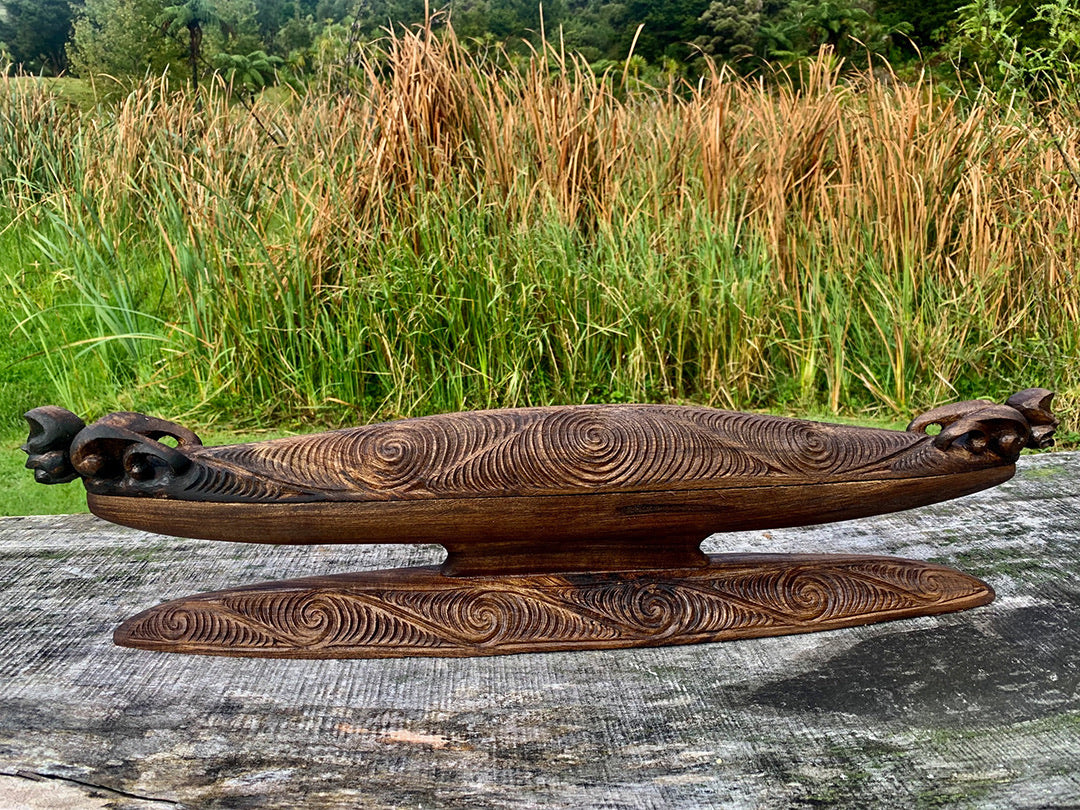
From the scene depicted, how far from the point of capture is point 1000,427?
5.01 feet

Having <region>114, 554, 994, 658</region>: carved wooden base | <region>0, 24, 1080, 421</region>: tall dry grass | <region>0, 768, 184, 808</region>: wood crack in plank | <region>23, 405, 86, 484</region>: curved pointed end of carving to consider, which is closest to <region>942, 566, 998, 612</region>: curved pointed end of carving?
<region>114, 554, 994, 658</region>: carved wooden base

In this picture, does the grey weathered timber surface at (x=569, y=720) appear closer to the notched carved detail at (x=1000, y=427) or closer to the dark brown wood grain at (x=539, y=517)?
the dark brown wood grain at (x=539, y=517)

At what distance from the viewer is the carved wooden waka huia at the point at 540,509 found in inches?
57.0

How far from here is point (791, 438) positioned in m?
1.52

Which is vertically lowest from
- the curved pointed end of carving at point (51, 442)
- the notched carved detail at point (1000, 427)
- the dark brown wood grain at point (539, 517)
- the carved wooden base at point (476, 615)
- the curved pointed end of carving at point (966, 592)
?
the curved pointed end of carving at point (966, 592)

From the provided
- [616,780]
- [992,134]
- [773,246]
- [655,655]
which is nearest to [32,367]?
[773,246]

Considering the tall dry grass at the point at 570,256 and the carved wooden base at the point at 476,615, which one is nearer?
the carved wooden base at the point at 476,615

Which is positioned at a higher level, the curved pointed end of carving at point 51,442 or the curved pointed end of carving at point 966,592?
the curved pointed end of carving at point 51,442

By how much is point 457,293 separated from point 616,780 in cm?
212

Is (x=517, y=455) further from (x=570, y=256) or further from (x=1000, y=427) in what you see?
(x=570, y=256)

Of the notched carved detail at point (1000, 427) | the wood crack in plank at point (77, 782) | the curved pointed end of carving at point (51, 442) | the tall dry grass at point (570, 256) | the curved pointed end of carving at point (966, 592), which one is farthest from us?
the tall dry grass at point (570, 256)

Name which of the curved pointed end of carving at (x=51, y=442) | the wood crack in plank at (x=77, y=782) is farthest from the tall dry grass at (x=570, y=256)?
the wood crack in plank at (x=77, y=782)

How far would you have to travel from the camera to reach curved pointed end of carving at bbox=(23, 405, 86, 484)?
4.62 feet

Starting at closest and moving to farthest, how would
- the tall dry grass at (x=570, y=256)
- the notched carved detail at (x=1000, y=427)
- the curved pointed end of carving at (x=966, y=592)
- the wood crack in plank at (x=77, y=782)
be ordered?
the wood crack in plank at (x=77, y=782), the notched carved detail at (x=1000, y=427), the curved pointed end of carving at (x=966, y=592), the tall dry grass at (x=570, y=256)
